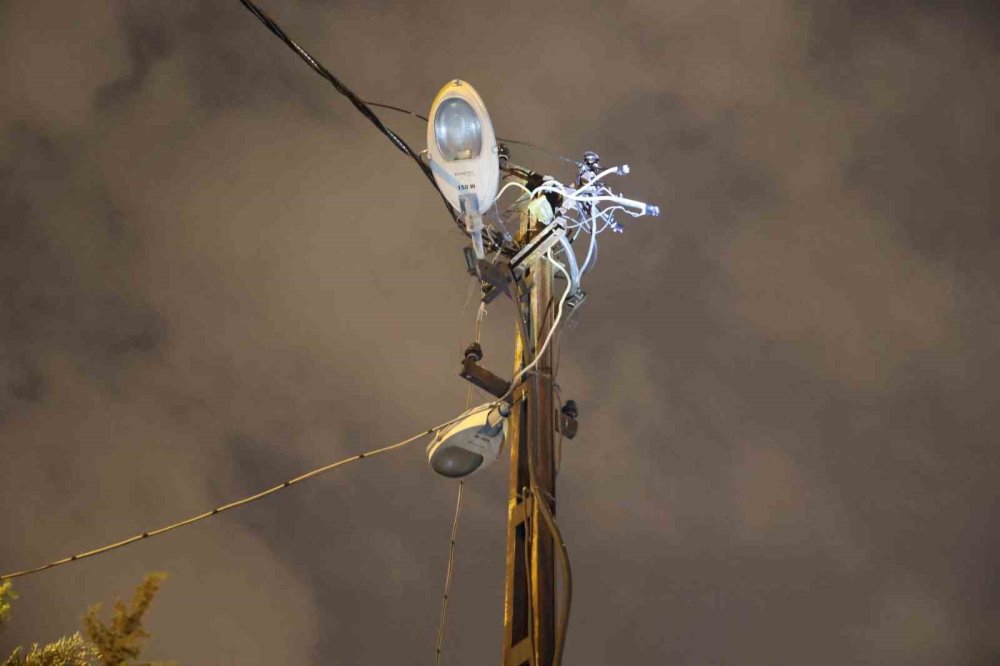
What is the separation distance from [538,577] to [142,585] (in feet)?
10.3

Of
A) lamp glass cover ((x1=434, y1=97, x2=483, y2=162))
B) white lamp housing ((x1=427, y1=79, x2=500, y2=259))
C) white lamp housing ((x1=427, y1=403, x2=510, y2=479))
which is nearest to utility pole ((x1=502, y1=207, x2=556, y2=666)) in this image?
white lamp housing ((x1=427, y1=403, x2=510, y2=479))

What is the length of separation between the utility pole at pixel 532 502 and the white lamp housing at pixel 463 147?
802 millimetres

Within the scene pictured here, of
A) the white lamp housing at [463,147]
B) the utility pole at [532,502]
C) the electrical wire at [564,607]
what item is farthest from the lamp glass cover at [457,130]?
the electrical wire at [564,607]

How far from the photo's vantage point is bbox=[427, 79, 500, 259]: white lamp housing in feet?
19.7

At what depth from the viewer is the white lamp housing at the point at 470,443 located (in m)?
5.55

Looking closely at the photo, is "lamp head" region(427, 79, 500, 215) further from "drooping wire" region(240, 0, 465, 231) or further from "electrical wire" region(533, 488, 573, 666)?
"electrical wire" region(533, 488, 573, 666)

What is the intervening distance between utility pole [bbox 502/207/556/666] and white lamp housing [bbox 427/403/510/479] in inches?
4.6

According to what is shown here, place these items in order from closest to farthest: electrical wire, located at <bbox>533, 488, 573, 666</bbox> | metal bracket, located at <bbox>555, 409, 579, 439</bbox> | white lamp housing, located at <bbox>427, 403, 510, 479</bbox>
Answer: electrical wire, located at <bbox>533, 488, 573, 666</bbox>, white lamp housing, located at <bbox>427, 403, 510, 479</bbox>, metal bracket, located at <bbox>555, 409, 579, 439</bbox>

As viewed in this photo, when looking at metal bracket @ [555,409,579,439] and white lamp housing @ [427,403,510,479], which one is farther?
metal bracket @ [555,409,579,439]

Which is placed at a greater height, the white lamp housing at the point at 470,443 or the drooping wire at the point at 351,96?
the drooping wire at the point at 351,96

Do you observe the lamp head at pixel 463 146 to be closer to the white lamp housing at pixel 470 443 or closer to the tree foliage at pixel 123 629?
the white lamp housing at pixel 470 443

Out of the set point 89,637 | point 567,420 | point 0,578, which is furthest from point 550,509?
point 0,578

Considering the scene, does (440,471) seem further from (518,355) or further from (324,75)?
(324,75)

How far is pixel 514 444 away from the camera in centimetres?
546
